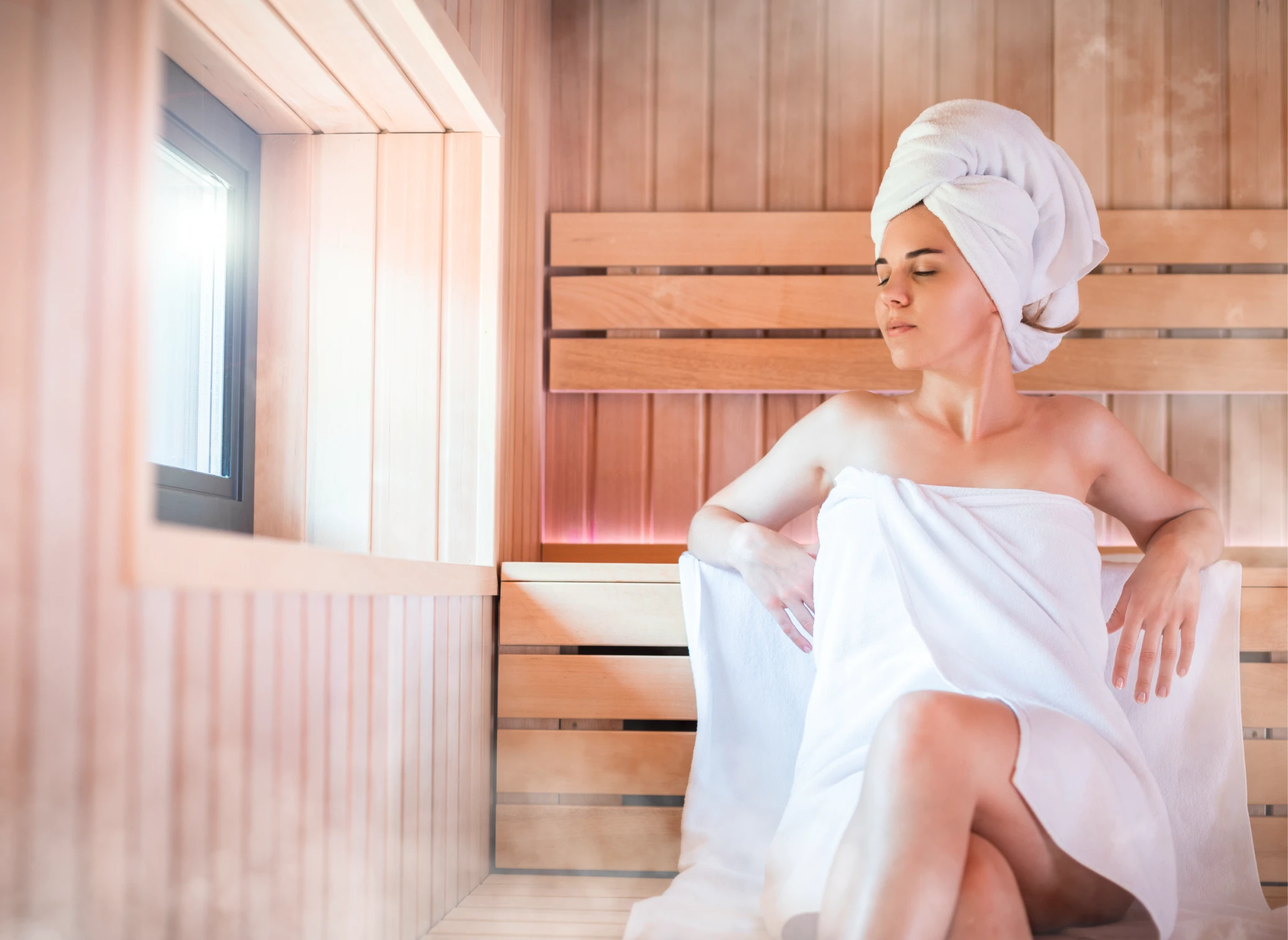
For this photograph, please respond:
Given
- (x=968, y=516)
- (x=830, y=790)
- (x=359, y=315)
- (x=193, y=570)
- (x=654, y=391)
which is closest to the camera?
(x=193, y=570)

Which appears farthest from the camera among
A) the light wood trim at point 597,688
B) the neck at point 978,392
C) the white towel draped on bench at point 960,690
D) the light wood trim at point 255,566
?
the light wood trim at point 597,688

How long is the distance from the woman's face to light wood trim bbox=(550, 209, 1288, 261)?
0.78 meters

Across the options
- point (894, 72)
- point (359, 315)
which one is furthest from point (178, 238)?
point (894, 72)

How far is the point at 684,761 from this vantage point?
69.8 inches

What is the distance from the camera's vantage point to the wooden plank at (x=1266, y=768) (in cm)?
173

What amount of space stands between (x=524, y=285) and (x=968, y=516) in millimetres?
1075

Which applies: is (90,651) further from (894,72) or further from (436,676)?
(894,72)

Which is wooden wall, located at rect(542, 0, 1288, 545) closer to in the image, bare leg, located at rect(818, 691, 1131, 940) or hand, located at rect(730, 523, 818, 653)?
hand, located at rect(730, 523, 818, 653)

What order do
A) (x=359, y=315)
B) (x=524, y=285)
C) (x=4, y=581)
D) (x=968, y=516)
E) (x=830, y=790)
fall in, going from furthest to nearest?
(x=524, y=285) < (x=359, y=315) < (x=968, y=516) < (x=830, y=790) < (x=4, y=581)

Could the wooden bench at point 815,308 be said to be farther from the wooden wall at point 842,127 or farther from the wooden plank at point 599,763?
the wooden plank at point 599,763

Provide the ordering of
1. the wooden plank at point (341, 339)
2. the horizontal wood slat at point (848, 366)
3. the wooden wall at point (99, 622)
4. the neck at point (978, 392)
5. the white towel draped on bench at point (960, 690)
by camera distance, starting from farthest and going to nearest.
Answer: the horizontal wood slat at point (848, 366)
the wooden plank at point (341, 339)
the neck at point (978, 392)
the white towel draped on bench at point (960, 690)
the wooden wall at point (99, 622)

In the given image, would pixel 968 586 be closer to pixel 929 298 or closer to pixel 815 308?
pixel 929 298

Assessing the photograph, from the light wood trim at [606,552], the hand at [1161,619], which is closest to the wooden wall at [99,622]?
the hand at [1161,619]

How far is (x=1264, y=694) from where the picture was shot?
5.65 ft
